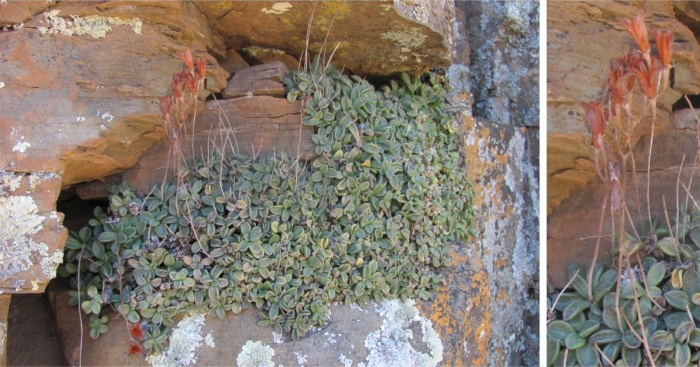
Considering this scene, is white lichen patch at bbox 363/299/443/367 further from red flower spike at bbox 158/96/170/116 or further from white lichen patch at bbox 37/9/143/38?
white lichen patch at bbox 37/9/143/38

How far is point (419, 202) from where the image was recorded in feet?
9.52

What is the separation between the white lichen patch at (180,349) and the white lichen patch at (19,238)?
0.53 m

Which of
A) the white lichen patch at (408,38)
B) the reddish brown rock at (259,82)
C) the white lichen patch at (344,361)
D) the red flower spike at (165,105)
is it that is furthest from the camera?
Answer: the white lichen patch at (408,38)

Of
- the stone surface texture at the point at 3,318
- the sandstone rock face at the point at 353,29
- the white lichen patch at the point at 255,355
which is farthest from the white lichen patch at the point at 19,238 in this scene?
the sandstone rock face at the point at 353,29

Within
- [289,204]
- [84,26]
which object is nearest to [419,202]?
[289,204]

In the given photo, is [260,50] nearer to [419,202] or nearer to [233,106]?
[233,106]

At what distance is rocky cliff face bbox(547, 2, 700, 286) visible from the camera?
2980 millimetres

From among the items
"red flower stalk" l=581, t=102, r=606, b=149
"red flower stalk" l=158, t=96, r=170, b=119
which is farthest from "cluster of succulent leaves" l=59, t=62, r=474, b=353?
"red flower stalk" l=581, t=102, r=606, b=149

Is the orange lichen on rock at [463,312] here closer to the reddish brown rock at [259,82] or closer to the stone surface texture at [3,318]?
the reddish brown rock at [259,82]

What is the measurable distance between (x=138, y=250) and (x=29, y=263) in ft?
1.28

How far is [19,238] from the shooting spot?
2.35m

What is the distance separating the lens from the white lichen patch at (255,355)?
2.61m

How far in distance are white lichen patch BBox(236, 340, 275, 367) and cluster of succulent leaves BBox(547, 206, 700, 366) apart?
1.27 metres

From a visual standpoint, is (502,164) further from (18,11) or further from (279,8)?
(18,11)
